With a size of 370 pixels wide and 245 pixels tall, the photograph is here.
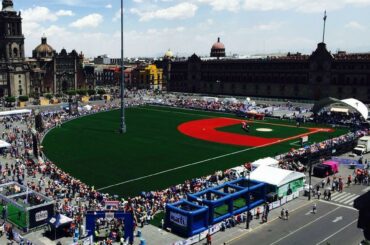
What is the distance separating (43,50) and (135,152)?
105 metres

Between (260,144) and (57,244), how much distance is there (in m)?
38.4

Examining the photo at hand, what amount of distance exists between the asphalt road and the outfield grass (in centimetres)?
1309

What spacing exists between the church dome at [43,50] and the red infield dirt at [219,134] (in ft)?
281

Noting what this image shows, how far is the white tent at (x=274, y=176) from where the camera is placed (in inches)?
1495

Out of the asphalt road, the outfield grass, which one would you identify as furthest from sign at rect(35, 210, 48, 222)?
the asphalt road

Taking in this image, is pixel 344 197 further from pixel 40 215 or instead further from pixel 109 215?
pixel 40 215

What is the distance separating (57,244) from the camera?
28.0 metres

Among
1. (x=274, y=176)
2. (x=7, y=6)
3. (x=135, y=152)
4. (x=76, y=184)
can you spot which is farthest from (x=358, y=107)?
(x=7, y=6)

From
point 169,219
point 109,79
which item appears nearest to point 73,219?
point 169,219

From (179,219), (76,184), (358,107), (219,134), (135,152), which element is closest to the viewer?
(179,219)

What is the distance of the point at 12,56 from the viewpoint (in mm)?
126250

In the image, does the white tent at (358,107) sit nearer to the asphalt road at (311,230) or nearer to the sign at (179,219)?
the asphalt road at (311,230)

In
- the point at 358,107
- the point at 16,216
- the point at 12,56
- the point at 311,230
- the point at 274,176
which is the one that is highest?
the point at 12,56

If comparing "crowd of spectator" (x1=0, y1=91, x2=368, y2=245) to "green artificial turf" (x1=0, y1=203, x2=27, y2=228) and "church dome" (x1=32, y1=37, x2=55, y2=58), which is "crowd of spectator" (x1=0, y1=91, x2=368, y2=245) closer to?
"green artificial turf" (x1=0, y1=203, x2=27, y2=228)
